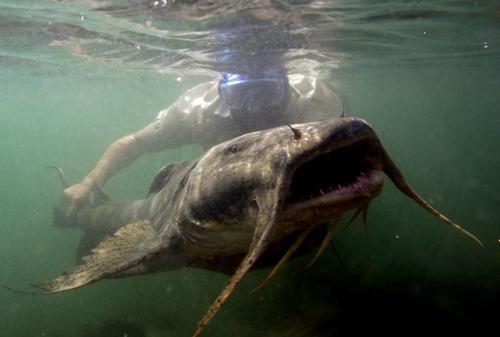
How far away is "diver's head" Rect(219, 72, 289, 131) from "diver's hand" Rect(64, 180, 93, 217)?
13.4 ft

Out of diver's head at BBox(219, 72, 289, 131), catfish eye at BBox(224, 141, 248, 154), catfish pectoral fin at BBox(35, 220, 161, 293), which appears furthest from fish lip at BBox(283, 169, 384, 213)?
diver's head at BBox(219, 72, 289, 131)

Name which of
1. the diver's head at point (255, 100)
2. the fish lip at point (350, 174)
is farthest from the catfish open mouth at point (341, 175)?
the diver's head at point (255, 100)

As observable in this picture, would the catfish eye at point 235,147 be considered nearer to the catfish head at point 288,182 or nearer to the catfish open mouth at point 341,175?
the catfish head at point 288,182

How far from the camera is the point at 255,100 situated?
8.60m

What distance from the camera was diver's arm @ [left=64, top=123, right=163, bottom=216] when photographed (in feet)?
27.1

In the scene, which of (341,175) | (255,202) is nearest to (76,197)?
(255,202)

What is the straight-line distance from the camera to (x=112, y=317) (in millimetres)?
8773

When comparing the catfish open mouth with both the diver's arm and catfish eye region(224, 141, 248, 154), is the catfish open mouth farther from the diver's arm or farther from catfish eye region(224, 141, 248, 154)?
the diver's arm

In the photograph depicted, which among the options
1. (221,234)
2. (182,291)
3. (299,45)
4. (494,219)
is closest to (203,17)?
(299,45)

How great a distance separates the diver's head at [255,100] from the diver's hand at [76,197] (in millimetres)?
4075

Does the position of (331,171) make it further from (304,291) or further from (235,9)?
(235,9)

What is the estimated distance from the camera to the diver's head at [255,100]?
8.33 m

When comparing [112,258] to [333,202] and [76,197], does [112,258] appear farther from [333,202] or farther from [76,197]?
[76,197]

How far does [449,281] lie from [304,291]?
3.60 metres
